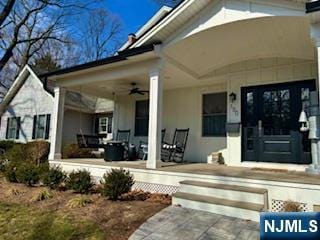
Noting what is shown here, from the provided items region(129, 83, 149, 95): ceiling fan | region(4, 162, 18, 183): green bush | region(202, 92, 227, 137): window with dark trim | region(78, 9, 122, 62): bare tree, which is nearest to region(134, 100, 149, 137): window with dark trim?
region(129, 83, 149, 95): ceiling fan

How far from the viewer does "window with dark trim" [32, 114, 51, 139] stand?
14945 millimetres

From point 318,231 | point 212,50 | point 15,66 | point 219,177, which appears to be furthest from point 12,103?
point 318,231

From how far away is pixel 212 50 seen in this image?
681cm

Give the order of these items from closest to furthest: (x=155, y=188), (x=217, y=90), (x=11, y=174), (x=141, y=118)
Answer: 1. (x=155, y=188)
2. (x=11, y=174)
3. (x=217, y=90)
4. (x=141, y=118)

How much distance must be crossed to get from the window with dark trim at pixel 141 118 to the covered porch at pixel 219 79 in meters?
0.99

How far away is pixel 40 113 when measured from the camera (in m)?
15.5

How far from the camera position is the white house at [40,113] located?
1486 centimetres

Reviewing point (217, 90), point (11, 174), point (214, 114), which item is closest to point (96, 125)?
point (11, 174)

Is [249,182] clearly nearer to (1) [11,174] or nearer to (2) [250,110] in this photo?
(2) [250,110]

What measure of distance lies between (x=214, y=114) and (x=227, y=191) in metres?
4.37

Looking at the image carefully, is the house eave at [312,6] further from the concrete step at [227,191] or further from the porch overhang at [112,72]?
the porch overhang at [112,72]

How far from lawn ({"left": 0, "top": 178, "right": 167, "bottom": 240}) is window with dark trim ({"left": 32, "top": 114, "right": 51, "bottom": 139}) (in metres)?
9.56

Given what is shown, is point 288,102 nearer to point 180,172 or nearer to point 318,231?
point 180,172

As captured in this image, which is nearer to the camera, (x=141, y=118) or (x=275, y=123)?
(x=275, y=123)
